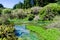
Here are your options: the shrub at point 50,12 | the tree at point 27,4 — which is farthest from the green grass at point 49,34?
the tree at point 27,4

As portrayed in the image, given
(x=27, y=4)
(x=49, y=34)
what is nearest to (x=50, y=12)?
(x=27, y=4)

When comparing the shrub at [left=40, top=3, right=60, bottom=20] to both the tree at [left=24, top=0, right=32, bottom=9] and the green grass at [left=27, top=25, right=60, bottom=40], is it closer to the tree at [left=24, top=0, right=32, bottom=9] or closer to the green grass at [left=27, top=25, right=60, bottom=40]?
the green grass at [left=27, top=25, right=60, bottom=40]

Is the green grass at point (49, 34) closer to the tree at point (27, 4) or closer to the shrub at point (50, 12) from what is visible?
the shrub at point (50, 12)

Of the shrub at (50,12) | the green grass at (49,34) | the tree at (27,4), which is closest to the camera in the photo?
the green grass at (49,34)

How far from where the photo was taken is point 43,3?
74.7m

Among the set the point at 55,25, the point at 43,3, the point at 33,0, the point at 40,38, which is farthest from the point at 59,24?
the point at 33,0

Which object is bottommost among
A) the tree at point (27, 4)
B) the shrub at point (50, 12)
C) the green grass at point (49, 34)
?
the tree at point (27, 4)

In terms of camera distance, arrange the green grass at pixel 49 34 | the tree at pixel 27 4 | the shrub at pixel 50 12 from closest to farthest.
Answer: the green grass at pixel 49 34
the shrub at pixel 50 12
the tree at pixel 27 4

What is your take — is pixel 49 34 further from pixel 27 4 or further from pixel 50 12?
pixel 27 4

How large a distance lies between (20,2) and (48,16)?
41.5 meters

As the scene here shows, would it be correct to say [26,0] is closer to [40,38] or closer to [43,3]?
[43,3]

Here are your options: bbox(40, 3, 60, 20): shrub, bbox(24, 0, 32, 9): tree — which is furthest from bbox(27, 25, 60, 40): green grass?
bbox(24, 0, 32, 9): tree

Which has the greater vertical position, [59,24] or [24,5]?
[59,24]

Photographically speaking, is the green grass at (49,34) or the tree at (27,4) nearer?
the green grass at (49,34)
